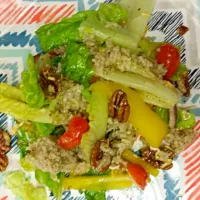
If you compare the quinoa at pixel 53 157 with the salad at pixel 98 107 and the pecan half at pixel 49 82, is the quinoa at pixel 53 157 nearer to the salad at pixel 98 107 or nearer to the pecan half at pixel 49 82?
the salad at pixel 98 107

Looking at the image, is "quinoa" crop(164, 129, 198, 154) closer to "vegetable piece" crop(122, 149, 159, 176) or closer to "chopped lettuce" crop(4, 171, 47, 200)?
"vegetable piece" crop(122, 149, 159, 176)

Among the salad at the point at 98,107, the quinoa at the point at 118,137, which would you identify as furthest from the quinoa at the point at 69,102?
the quinoa at the point at 118,137

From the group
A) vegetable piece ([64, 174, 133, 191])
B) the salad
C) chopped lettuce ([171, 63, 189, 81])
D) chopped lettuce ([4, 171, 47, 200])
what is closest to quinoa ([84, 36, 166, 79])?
the salad

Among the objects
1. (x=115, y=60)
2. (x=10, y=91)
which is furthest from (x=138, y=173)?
(x=10, y=91)

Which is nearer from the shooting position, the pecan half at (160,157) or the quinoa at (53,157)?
the quinoa at (53,157)

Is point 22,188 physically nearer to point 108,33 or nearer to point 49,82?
point 49,82

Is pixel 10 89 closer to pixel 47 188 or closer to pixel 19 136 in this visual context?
pixel 19 136

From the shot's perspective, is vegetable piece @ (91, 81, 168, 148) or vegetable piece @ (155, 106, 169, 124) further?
vegetable piece @ (155, 106, 169, 124)
